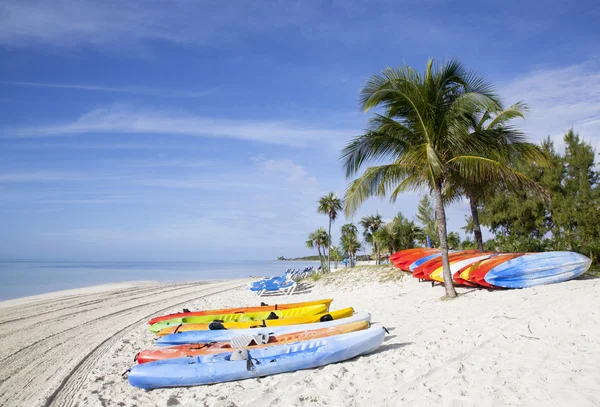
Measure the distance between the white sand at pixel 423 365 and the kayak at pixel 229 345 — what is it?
58 cm

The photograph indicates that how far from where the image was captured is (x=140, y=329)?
32.5 feet

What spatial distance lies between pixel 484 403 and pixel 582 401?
0.91 metres

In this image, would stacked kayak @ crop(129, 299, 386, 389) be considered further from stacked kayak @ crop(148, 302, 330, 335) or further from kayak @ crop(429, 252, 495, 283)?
kayak @ crop(429, 252, 495, 283)

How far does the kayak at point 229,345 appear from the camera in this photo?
5867mm

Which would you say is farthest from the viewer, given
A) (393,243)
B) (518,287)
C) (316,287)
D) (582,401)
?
(393,243)

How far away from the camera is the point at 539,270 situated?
945 centimetres

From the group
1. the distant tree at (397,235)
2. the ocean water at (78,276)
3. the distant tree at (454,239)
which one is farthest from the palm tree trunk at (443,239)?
the distant tree at (454,239)

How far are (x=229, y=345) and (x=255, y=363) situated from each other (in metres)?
1.05

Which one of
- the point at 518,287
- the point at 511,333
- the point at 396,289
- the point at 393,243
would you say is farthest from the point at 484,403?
the point at 393,243

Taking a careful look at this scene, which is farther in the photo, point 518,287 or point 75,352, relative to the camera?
point 518,287

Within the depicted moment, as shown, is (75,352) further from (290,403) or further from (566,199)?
(566,199)

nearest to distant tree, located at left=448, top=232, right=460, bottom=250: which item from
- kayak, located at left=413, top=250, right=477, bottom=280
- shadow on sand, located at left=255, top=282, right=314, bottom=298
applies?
shadow on sand, located at left=255, top=282, right=314, bottom=298

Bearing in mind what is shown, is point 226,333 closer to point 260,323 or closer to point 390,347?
point 260,323

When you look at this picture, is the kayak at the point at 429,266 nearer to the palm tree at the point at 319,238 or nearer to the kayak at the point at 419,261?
the kayak at the point at 419,261
